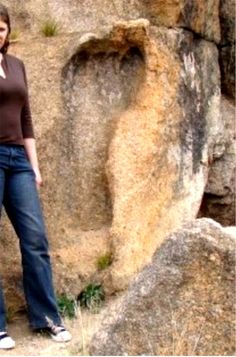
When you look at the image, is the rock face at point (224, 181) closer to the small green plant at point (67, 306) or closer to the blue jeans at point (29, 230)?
the small green plant at point (67, 306)

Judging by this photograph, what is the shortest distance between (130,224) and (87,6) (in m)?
2.24

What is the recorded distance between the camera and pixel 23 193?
5.98 m

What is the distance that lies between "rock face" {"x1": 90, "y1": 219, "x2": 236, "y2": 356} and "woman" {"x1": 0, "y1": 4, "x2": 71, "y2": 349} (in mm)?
1292

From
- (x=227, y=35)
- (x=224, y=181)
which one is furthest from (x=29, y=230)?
(x=227, y=35)

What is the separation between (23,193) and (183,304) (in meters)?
1.76

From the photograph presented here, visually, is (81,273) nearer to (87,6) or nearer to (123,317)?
(123,317)

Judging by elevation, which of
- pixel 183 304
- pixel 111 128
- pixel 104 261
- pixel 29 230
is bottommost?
pixel 104 261

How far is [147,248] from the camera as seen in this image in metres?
7.27

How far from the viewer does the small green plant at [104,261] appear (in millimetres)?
7074

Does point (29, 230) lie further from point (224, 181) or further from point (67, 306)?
point (224, 181)

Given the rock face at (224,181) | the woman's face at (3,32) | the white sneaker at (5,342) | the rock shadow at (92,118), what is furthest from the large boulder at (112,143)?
the woman's face at (3,32)

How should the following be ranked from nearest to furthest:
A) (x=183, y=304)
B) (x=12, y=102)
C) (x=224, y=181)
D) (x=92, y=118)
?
(x=183, y=304) → (x=12, y=102) → (x=92, y=118) → (x=224, y=181)

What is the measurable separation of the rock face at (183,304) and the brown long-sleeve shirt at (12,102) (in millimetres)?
1704

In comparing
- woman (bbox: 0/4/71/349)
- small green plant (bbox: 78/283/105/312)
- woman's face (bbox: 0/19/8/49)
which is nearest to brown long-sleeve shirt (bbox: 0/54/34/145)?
woman (bbox: 0/4/71/349)
